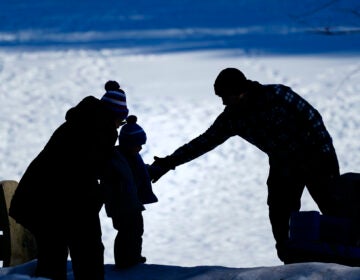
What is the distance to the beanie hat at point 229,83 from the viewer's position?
261 inches

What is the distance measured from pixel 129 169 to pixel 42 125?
271 inches

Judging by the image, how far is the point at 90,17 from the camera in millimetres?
22750

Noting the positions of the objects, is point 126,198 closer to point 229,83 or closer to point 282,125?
point 229,83

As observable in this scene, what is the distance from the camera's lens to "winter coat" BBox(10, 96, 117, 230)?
5.51 m

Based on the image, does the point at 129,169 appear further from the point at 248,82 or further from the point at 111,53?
the point at 111,53

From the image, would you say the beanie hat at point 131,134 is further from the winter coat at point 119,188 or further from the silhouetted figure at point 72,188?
the silhouetted figure at point 72,188

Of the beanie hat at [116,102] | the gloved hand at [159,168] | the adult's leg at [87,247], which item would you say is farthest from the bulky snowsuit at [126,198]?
the adult's leg at [87,247]

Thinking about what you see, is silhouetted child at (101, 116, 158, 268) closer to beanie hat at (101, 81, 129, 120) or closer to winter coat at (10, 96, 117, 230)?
beanie hat at (101, 81, 129, 120)

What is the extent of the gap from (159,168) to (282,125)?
90 cm

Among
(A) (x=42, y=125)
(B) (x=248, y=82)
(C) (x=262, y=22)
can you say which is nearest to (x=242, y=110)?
(B) (x=248, y=82)

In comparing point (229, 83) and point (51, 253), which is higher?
point (229, 83)

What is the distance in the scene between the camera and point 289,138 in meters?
6.77

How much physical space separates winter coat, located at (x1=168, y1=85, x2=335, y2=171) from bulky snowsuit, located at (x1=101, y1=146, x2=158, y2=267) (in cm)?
71

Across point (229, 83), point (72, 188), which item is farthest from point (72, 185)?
point (229, 83)
